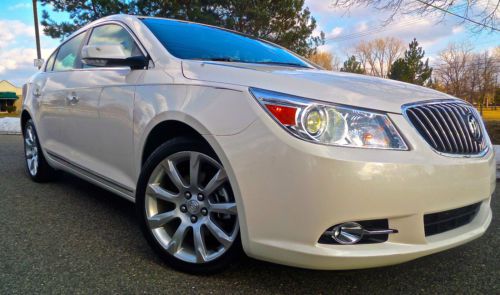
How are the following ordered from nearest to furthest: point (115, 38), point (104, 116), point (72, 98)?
point (104, 116), point (115, 38), point (72, 98)

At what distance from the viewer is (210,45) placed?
9.73ft

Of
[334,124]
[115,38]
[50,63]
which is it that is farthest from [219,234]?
[50,63]

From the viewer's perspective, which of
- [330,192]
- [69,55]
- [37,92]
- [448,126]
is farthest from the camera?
[37,92]

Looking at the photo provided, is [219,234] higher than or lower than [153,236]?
higher

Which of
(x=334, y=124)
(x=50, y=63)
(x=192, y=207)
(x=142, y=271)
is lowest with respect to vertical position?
(x=142, y=271)

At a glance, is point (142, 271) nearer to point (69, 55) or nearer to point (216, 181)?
point (216, 181)

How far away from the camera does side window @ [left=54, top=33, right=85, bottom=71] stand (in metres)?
Answer: 3.74

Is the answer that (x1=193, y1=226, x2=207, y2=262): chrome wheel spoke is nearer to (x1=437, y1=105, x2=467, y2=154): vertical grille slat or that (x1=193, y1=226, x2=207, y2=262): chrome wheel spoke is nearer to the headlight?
the headlight

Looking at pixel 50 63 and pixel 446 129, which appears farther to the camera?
pixel 50 63

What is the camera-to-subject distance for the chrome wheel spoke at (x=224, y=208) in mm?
2049

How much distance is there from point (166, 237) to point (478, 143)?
1.77 m

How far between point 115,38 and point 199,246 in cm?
185

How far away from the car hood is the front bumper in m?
0.14

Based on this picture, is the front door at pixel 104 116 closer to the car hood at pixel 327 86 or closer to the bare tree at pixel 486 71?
the car hood at pixel 327 86
